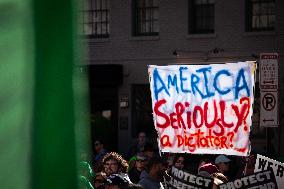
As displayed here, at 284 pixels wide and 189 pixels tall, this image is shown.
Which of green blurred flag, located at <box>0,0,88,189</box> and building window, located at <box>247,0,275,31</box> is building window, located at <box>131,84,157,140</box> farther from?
green blurred flag, located at <box>0,0,88,189</box>

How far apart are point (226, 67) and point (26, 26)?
361 inches

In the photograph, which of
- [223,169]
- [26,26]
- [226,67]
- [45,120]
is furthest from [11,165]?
[223,169]

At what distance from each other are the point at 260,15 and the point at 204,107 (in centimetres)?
1423

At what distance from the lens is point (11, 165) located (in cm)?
125

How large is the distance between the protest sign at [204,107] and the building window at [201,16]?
1392cm

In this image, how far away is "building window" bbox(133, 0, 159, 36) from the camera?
25.6 m

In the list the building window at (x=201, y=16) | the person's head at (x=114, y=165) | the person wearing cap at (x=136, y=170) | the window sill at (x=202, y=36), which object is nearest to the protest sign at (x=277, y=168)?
the person's head at (x=114, y=165)

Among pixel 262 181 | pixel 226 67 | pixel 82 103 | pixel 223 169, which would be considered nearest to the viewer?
pixel 82 103

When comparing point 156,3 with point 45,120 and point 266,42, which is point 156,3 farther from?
point 45,120

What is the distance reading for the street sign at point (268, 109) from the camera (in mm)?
12656

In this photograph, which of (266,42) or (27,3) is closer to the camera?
(27,3)

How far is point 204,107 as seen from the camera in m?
10.5

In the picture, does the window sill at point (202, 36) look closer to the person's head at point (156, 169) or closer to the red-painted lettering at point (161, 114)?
the red-painted lettering at point (161, 114)

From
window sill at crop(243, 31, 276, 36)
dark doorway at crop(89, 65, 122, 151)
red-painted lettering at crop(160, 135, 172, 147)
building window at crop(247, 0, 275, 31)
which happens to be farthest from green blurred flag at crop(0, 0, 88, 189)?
dark doorway at crop(89, 65, 122, 151)
